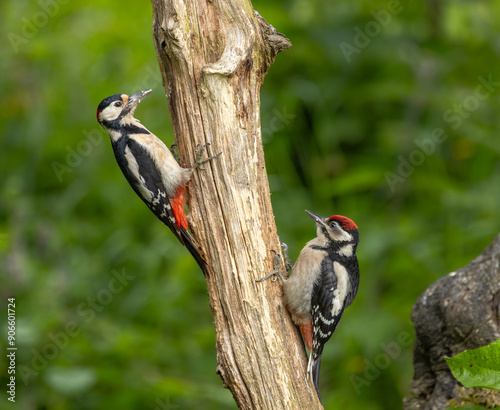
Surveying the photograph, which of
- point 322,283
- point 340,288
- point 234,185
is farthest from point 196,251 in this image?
point 340,288

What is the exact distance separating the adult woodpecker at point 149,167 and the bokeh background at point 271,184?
1.47 metres

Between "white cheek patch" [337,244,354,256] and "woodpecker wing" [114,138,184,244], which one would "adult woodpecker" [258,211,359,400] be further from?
"woodpecker wing" [114,138,184,244]

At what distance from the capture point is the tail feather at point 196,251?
3.10 meters

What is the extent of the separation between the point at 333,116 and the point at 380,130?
51 cm

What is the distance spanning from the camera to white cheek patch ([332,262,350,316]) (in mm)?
3758

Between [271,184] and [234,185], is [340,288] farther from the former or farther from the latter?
[271,184]

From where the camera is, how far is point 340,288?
3816mm

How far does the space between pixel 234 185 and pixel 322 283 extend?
40.7 inches

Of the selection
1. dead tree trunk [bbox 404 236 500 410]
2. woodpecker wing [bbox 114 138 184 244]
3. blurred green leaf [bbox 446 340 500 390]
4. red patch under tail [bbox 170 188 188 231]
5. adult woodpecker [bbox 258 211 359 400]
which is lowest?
blurred green leaf [bbox 446 340 500 390]

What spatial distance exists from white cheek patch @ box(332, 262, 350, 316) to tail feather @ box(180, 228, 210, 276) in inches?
39.2

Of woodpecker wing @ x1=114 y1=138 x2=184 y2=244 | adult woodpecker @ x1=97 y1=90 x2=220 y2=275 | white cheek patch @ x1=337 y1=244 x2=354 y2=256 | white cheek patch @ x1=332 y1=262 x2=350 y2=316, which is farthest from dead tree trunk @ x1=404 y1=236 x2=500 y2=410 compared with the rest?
woodpecker wing @ x1=114 y1=138 x2=184 y2=244

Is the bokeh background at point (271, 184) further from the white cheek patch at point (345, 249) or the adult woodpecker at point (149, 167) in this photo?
the adult woodpecker at point (149, 167)

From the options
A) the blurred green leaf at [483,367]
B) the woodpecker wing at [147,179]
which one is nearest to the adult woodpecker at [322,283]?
the woodpecker wing at [147,179]

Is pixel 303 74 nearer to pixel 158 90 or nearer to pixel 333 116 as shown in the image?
pixel 333 116
